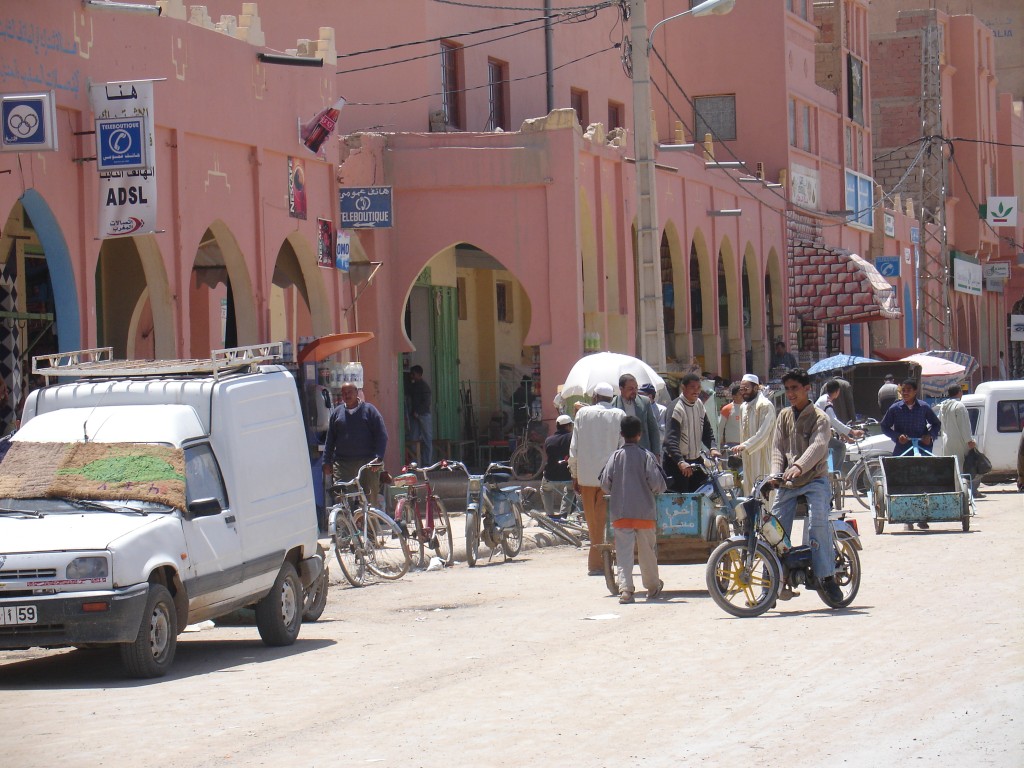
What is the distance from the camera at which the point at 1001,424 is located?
26.4 metres

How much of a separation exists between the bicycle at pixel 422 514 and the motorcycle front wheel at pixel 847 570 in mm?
5232

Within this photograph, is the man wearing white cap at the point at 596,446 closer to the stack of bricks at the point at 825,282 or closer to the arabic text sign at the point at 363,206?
the arabic text sign at the point at 363,206

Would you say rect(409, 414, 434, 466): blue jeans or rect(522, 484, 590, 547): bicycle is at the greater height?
rect(409, 414, 434, 466): blue jeans

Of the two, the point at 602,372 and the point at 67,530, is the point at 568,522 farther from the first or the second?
the point at 67,530

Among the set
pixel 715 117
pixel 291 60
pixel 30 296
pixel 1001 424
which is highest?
pixel 715 117

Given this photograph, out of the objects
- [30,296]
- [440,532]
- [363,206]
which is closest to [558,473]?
[440,532]

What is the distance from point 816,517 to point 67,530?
5.34m

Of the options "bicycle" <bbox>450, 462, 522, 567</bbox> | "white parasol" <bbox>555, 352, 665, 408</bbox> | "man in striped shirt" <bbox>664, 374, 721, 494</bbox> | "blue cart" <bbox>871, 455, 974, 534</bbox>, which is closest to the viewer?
"man in striped shirt" <bbox>664, 374, 721, 494</bbox>

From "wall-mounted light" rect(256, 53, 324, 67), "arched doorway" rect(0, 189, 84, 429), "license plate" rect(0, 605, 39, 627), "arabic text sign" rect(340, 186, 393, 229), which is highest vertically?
"wall-mounted light" rect(256, 53, 324, 67)

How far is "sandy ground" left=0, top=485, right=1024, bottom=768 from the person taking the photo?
7.50 metres

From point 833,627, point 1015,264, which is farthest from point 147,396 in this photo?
point 1015,264

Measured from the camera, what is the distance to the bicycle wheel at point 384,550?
15.7 m

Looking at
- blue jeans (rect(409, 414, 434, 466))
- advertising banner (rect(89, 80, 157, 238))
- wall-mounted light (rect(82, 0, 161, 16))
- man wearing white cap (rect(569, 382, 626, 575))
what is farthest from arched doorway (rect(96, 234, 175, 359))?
man wearing white cap (rect(569, 382, 626, 575))

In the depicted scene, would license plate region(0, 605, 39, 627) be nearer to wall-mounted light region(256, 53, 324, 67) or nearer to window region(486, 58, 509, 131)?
wall-mounted light region(256, 53, 324, 67)
